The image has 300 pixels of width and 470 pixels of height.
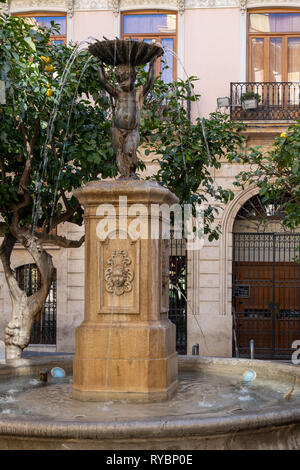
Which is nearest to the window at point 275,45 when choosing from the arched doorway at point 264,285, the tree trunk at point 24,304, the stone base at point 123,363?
the arched doorway at point 264,285

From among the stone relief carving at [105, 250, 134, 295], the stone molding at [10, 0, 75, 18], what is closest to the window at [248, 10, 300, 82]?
the stone molding at [10, 0, 75, 18]

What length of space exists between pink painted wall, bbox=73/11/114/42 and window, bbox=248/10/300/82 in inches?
141

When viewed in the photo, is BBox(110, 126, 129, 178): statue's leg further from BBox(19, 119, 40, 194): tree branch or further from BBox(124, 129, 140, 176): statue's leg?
BBox(19, 119, 40, 194): tree branch

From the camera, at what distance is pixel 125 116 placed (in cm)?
668

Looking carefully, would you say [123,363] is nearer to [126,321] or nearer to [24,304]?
[126,321]

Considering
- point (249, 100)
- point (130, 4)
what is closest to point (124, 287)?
point (249, 100)

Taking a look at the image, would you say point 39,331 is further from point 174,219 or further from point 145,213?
point 145,213

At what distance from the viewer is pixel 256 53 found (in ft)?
58.7

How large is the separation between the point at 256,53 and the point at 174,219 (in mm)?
8993

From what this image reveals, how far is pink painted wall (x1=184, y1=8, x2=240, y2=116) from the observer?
1762cm

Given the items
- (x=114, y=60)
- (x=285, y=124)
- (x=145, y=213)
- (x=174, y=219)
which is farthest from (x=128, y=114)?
(x=285, y=124)

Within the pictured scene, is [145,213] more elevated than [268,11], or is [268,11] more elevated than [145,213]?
[268,11]

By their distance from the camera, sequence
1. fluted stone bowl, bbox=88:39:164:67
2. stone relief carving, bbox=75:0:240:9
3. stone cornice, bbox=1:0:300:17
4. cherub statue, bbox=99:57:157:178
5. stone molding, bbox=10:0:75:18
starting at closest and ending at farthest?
1. fluted stone bowl, bbox=88:39:164:67
2. cherub statue, bbox=99:57:157:178
3. stone cornice, bbox=1:0:300:17
4. stone relief carving, bbox=75:0:240:9
5. stone molding, bbox=10:0:75:18

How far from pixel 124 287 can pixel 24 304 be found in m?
3.32
